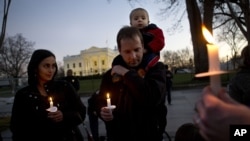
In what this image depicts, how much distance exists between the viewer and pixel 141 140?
7.61 ft

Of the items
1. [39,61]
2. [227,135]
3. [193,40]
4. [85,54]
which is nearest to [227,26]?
[193,40]

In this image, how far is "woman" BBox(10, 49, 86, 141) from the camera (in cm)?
322

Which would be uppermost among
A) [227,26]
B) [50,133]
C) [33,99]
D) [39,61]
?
[227,26]

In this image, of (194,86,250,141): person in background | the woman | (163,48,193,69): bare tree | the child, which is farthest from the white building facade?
(194,86,250,141): person in background

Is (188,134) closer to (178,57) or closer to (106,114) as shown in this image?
(106,114)

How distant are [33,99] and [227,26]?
3530 centimetres

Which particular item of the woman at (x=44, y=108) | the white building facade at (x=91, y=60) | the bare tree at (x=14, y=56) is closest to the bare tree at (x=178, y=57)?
the white building facade at (x=91, y=60)

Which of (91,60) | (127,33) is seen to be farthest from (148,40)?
(91,60)

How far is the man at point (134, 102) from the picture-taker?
224cm

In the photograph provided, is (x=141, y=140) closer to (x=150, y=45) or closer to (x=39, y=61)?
(x=150, y=45)

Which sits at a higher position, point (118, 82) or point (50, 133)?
point (118, 82)

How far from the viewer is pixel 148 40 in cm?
278

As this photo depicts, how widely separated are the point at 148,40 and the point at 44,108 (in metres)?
1.28

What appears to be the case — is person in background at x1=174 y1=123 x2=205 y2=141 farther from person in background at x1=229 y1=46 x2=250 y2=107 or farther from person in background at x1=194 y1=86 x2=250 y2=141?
person in background at x1=229 y1=46 x2=250 y2=107
